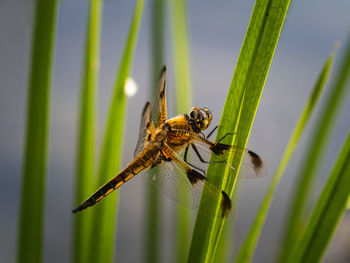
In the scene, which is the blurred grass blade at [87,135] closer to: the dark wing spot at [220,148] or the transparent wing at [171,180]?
the transparent wing at [171,180]

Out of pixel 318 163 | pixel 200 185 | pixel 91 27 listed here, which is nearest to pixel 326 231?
pixel 200 185

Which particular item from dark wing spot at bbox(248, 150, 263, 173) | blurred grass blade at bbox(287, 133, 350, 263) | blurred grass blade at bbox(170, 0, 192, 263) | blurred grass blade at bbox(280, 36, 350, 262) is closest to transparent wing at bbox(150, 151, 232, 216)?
dark wing spot at bbox(248, 150, 263, 173)

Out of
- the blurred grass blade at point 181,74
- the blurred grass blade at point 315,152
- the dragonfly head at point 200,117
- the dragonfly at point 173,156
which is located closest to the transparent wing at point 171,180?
the dragonfly at point 173,156

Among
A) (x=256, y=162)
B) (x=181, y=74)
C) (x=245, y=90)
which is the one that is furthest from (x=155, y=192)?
(x=245, y=90)

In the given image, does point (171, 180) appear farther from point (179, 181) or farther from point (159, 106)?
point (159, 106)

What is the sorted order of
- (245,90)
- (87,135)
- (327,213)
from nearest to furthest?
(245,90) < (327,213) < (87,135)

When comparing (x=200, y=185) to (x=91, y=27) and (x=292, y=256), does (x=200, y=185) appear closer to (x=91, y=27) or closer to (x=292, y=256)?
(x=292, y=256)
